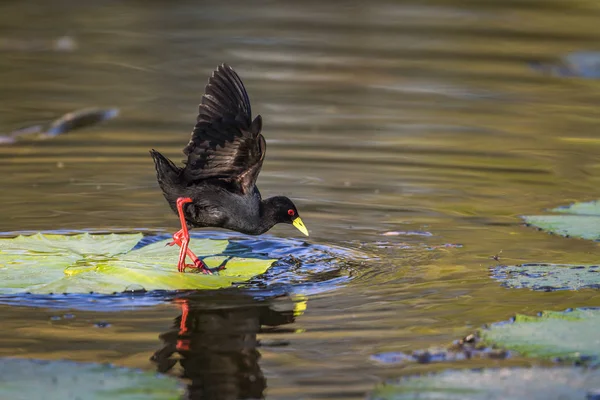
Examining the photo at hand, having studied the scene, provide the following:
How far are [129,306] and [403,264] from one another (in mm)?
2004

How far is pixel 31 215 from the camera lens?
8250mm

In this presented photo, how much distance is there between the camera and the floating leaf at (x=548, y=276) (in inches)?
251

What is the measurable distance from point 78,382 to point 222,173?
2.88 m

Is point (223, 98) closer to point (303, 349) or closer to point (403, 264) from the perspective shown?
point (403, 264)

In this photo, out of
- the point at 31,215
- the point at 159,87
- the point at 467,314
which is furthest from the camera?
the point at 159,87

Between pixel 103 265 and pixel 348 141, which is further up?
pixel 348 141

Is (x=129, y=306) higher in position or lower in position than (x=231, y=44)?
lower

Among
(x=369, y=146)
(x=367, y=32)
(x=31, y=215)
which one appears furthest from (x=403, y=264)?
(x=367, y=32)

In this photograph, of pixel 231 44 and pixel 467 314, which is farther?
pixel 231 44

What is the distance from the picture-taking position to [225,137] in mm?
6727

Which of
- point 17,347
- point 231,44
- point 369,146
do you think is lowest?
point 17,347

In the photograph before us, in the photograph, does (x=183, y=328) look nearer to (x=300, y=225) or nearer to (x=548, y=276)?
(x=300, y=225)

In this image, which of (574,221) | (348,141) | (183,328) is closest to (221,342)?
(183,328)

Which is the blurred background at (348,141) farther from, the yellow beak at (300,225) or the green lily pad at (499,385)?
the green lily pad at (499,385)
